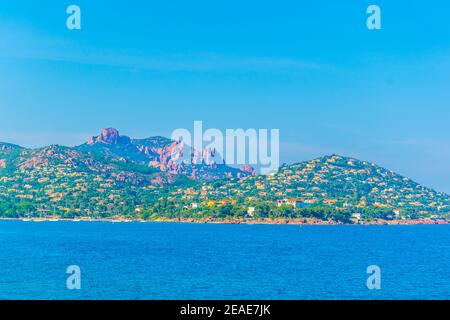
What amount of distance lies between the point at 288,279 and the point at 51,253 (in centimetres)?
3982

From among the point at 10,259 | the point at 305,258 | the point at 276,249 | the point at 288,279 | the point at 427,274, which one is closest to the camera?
the point at 288,279

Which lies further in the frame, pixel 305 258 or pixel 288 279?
pixel 305 258

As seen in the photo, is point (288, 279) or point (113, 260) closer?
point (288, 279)

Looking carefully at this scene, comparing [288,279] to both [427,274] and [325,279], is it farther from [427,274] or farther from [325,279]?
[427,274]

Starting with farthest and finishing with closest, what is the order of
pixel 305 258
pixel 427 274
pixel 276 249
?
pixel 276 249, pixel 305 258, pixel 427 274

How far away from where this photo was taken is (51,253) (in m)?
82.7

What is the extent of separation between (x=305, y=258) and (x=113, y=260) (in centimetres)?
2485
